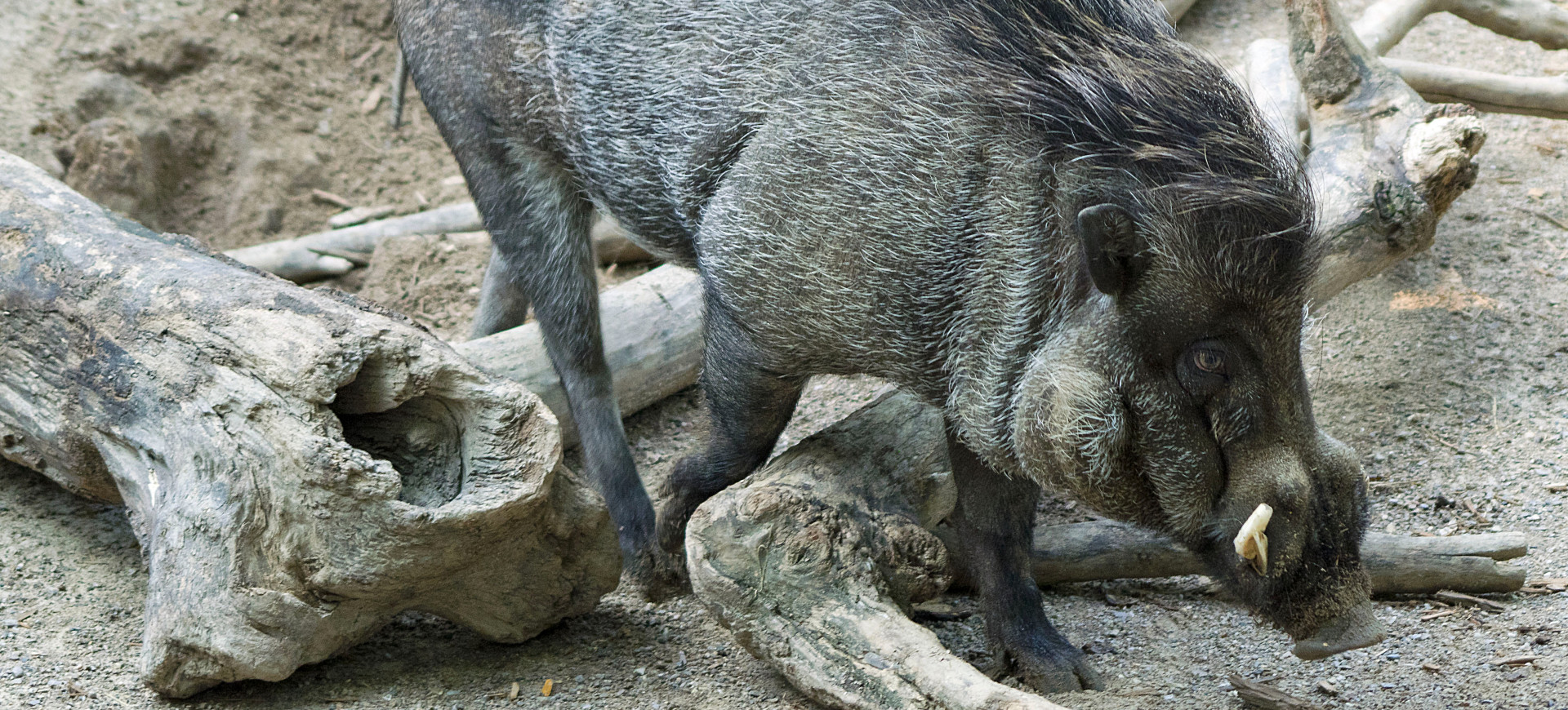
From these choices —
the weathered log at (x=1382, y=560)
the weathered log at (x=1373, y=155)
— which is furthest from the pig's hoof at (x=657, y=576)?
the weathered log at (x=1373, y=155)

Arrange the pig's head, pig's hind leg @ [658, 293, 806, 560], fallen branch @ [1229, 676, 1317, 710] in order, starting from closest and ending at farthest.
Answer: the pig's head, fallen branch @ [1229, 676, 1317, 710], pig's hind leg @ [658, 293, 806, 560]

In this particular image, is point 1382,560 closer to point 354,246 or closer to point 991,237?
point 991,237

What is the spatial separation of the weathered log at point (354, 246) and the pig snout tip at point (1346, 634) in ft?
14.5

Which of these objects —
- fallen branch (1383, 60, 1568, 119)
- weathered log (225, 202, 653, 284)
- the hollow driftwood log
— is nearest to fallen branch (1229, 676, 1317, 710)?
the hollow driftwood log

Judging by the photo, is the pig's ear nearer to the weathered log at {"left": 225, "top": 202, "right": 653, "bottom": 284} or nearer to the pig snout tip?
the pig snout tip

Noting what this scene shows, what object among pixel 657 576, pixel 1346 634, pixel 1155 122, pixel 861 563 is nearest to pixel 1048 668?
pixel 861 563

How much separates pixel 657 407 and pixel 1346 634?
3.33 meters

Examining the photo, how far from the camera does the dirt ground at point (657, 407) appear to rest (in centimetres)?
351

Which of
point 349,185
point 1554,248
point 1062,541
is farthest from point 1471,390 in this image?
point 349,185

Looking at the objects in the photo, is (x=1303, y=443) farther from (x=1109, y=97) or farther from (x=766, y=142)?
(x=766, y=142)

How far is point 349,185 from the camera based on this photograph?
7824 mm

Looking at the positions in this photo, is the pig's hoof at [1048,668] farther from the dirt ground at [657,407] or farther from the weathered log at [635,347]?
the weathered log at [635,347]

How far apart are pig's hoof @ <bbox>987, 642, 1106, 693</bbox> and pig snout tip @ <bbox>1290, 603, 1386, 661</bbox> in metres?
0.82

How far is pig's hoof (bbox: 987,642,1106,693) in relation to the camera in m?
3.67
